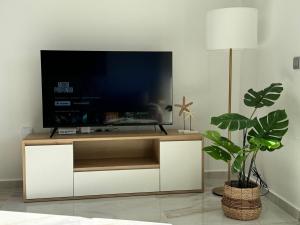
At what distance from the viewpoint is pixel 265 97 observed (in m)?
2.97

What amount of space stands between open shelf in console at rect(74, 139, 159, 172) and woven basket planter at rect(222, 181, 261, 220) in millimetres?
876

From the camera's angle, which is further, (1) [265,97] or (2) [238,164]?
(1) [265,97]

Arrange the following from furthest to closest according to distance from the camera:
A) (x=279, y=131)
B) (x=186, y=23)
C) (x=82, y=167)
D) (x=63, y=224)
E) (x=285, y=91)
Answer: (x=186, y=23), (x=82, y=167), (x=285, y=91), (x=279, y=131), (x=63, y=224)

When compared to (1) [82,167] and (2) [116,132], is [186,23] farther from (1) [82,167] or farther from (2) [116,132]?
(1) [82,167]

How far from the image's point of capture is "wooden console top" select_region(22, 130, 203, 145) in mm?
3238

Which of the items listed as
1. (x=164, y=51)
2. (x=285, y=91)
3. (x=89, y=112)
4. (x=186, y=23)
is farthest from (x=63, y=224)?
(x=186, y=23)

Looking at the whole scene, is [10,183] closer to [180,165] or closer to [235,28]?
[180,165]

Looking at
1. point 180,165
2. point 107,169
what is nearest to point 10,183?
point 107,169

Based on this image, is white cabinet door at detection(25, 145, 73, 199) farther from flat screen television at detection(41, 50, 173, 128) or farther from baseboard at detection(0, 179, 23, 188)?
baseboard at detection(0, 179, 23, 188)

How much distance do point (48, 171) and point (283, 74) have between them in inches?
86.6

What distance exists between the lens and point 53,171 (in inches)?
129

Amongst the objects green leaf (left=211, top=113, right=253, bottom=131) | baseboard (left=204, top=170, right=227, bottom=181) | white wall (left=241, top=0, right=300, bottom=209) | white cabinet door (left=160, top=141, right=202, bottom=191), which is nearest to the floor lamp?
white wall (left=241, top=0, right=300, bottom=209)

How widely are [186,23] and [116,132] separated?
1.35 meters

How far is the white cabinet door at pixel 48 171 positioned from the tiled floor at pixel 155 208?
104mm
